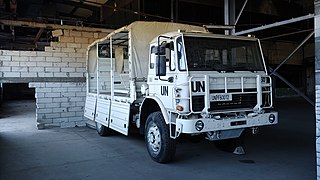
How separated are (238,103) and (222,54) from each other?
3.10ft

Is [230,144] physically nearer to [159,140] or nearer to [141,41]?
[159,140]

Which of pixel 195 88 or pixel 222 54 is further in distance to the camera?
pixel 222 54

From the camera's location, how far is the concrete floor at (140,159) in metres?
4.92

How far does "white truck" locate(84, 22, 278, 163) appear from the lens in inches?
192

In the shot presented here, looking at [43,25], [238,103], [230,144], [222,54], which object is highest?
[43,25]

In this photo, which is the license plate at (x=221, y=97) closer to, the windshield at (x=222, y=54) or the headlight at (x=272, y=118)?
A: the windshield at (x=222, y=54)

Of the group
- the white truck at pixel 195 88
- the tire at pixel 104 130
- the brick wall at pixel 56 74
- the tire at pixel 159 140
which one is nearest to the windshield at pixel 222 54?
the white truck at pixel 195 88

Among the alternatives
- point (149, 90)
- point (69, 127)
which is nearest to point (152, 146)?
point (149, 90)

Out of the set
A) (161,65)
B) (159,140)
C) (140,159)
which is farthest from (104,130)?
(161,65)

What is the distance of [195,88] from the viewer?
4836 millimetres

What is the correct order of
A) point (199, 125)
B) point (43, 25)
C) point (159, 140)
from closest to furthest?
point (199, 125) < point (159, 140) < point (43, 25)

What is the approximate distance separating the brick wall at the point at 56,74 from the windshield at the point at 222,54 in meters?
6.26

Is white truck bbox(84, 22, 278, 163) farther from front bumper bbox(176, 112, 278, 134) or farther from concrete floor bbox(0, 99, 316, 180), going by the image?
concrete floor bbox(0, 99, 316, 180)

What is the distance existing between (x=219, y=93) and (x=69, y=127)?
6817 millimetres
